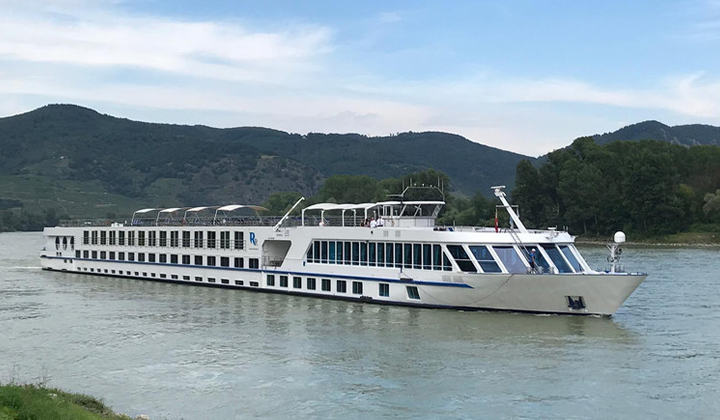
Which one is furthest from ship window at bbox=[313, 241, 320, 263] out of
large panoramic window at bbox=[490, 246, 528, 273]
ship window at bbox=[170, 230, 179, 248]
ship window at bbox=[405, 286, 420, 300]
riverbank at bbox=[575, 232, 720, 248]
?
riverbank at bbox=[575, 232, 720, 248]

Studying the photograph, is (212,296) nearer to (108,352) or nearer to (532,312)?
(108,352)

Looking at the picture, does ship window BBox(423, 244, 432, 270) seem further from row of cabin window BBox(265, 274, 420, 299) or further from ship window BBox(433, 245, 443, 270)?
row of cabin window BBox(265, 274, 420, 299)

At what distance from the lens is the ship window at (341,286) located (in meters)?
35.3

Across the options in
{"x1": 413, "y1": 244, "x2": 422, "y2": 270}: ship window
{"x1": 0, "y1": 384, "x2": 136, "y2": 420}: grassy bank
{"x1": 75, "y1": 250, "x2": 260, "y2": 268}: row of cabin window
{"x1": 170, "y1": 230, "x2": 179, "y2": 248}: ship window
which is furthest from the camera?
{"x1": 170, "y1": 230, "x2": 179, "y2": 248}: ship window

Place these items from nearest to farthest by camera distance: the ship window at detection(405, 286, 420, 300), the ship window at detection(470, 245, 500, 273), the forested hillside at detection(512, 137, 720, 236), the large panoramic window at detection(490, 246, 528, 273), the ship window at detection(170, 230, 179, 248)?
the large panoramic window at detection(490, 246, 528, 273) < the ship window at detection(470, 245, 500, 273) < the ship window at detection(405, 286, 420, 300) < the ship window at detection(170, 230, 179, 248) < the forested hillside at detection(512, 137, 720, 236)

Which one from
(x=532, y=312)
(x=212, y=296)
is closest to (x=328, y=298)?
(x=212, y=296)

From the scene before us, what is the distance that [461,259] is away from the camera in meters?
30.8

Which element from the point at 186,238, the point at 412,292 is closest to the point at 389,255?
the point at 412,292

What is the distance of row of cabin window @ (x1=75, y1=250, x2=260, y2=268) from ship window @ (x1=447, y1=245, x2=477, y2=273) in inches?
516

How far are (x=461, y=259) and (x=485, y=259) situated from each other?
1.00 m

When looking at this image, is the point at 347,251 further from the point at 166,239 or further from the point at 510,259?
the point at 166,239

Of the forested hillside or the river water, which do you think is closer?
the river water

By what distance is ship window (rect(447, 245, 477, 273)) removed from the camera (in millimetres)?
30562

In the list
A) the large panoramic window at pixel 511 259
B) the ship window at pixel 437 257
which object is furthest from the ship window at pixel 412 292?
the large panoramic window at pixel 511 259
